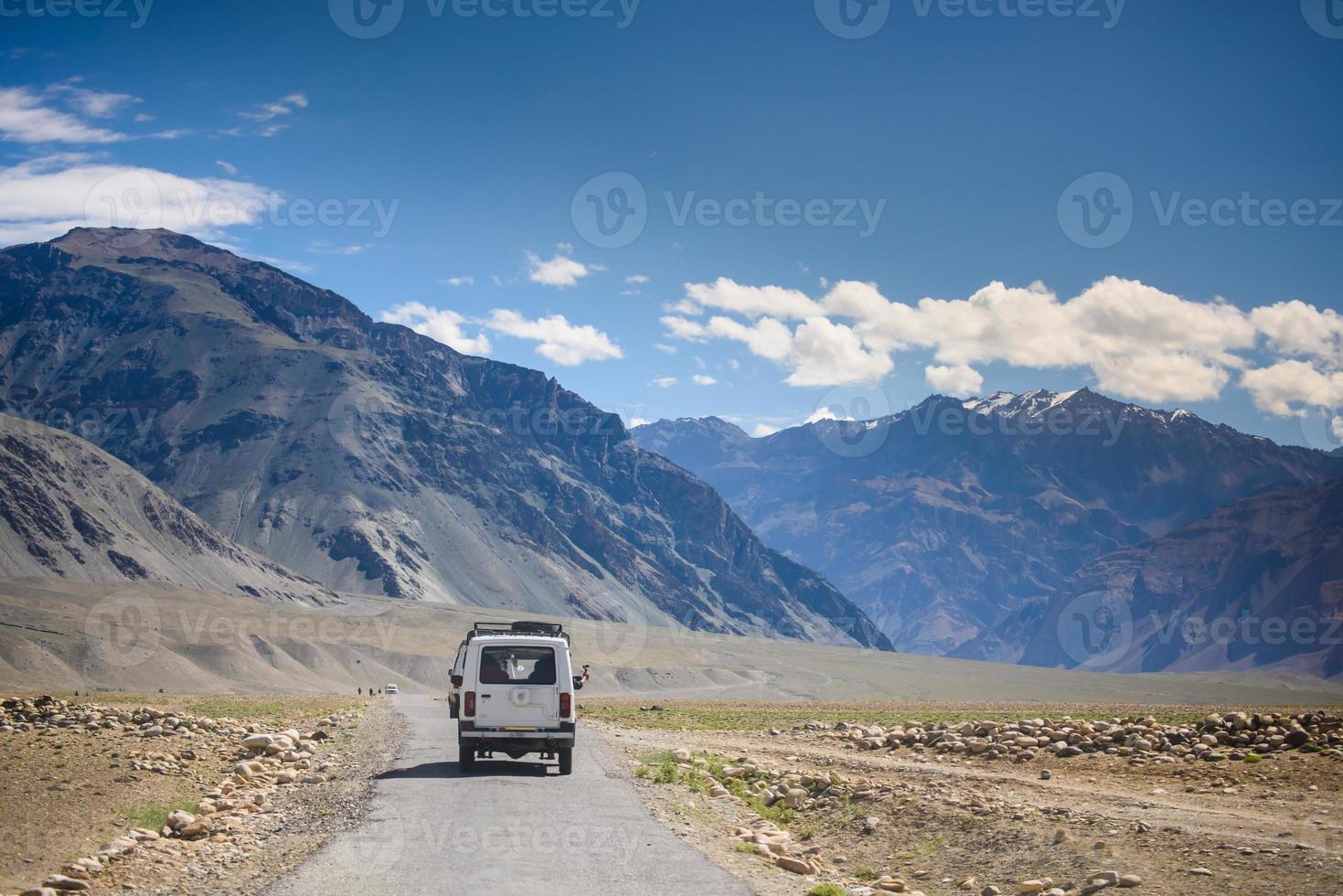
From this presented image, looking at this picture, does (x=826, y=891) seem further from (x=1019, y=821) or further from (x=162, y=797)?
(x=162, y=797)

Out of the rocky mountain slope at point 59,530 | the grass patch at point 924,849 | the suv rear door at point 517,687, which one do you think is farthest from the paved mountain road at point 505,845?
the rocky mountain slope at point 59,530

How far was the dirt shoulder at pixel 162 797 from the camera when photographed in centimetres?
1350

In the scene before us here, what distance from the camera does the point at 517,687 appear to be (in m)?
21.9

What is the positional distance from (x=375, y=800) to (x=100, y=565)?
187 meters

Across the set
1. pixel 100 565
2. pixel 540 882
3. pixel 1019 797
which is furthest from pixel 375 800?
pixel 100 565

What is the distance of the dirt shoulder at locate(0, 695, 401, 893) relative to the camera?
13.5 metres

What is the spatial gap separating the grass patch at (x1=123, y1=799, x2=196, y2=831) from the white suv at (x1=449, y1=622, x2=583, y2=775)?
5.38m

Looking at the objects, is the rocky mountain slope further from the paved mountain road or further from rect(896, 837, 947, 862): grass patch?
rect(896, 837, 947, 862): grass patch

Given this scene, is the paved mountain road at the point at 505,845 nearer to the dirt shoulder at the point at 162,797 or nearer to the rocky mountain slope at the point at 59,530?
the dirt shoulder at the point at 162,797

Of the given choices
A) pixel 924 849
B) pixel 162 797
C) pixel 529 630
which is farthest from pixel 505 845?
pixel 529 630

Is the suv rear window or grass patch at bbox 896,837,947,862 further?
the suv rear window

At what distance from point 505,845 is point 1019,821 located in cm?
784

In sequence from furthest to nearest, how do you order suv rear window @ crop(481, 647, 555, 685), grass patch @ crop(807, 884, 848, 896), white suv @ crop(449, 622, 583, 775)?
suv rear window @ crop(481, 647, 555, 685) → white suv @ crop(449, 622, 583, 775) → grass patch @ crop(807, 884, 848, 896)

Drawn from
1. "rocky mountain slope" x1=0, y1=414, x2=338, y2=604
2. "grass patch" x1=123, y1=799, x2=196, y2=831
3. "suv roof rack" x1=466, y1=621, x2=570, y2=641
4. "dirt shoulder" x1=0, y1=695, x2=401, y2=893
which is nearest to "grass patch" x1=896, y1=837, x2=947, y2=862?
"dirt shoulder" x1=0, y1=695, x2=401, y2=893
